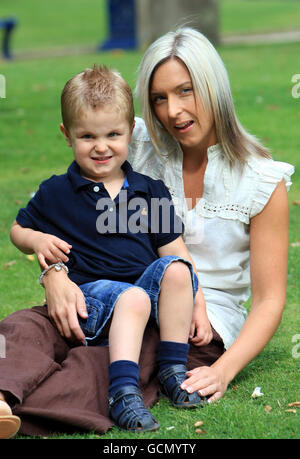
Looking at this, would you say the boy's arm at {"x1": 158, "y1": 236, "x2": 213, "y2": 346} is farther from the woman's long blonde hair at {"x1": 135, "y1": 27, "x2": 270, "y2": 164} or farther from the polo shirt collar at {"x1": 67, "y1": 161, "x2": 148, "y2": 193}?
the woman's long blonde hair at {"x1": 135, "y1": 27, "x2": 270, "y2": 164}

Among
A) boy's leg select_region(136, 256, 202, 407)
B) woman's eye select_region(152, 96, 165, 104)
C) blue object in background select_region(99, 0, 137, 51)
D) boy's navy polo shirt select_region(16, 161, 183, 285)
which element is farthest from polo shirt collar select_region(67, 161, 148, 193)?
blue object in background select_region(99, 0, 137, 51)

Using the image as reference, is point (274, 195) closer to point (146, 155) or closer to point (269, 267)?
point (269, 267)

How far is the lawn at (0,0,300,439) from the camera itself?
312 centimetres

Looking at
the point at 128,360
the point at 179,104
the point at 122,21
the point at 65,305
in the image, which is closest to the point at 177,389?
the point at 128,360

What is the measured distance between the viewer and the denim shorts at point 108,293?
329cm

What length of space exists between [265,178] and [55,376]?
4.13 ft

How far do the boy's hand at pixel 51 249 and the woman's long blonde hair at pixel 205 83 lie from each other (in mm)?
735

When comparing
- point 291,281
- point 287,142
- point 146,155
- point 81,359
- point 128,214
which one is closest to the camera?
point 81,359

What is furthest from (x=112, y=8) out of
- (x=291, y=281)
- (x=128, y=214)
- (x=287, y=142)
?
(x=128, y=214)

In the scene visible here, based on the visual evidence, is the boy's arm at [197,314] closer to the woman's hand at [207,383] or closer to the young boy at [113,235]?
the young boy at [113,235]

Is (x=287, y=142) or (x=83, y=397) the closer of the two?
(x=83, y=397)

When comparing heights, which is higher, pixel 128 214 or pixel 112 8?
pixel 128 214

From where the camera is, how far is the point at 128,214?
11.7 feet

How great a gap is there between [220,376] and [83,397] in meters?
0.57
